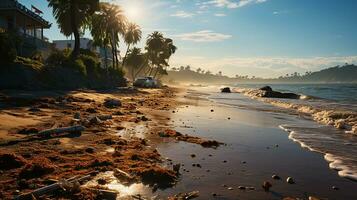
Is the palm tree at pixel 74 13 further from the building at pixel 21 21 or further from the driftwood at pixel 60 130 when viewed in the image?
the driftwood at pixel 60 130

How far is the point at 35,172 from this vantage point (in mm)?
6848

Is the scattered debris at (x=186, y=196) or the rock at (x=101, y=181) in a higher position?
the rock at (x=101, y=181)

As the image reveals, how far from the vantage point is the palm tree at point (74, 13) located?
40.3 m

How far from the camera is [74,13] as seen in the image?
40.5 metres

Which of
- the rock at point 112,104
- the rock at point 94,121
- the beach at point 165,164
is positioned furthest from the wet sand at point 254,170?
the rock at point 112,104

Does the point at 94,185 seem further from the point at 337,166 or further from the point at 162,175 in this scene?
the point at 337,166

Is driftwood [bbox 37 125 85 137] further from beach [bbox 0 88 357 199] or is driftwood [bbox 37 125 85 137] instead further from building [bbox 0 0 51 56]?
building [bbox 0 0 51 56]

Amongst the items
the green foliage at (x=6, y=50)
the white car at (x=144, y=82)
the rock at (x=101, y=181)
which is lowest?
the rock at (x=101, y=181)

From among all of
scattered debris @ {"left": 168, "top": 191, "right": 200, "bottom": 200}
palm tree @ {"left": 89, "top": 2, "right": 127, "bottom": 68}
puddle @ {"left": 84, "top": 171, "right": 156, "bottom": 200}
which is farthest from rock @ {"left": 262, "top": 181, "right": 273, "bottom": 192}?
palm tree @ {"left": 89, "top": 2, "right": 127, "bottom": 68}

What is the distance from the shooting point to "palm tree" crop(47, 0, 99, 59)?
132 feet

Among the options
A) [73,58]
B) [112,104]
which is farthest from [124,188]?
[73,58]

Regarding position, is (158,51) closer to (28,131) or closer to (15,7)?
(15,7)

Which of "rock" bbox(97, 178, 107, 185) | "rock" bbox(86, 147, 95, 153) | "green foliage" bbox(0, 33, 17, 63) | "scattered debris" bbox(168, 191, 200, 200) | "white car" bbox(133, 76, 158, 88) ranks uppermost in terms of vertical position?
"green foliage" bbox(0, 33, 17, 63)

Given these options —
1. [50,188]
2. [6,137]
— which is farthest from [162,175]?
[6,137]
